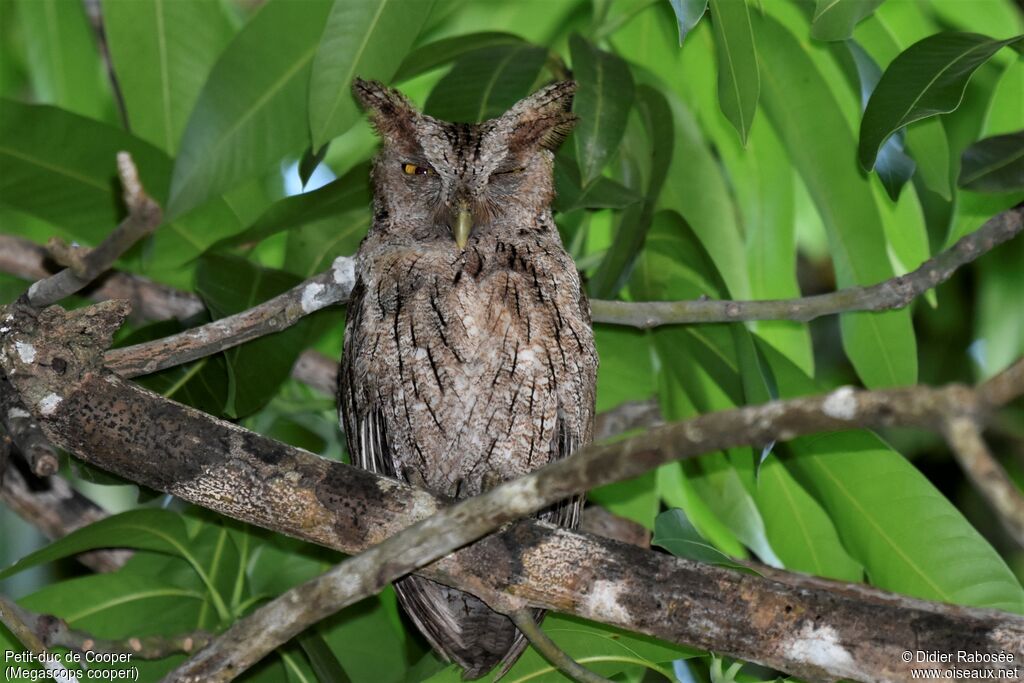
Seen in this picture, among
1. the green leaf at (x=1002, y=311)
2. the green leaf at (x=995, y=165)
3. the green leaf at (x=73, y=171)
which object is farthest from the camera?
the green leaf at (x=1002, y=311)

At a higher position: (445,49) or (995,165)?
(445,49)

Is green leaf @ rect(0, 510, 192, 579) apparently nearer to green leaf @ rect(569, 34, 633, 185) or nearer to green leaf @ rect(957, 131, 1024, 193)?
green leaf @ rect(569, 34, 633, 185)

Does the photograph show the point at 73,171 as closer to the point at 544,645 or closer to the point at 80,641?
the point at 80,641

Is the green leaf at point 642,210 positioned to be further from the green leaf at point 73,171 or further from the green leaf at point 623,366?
the green leaf at point 73,171

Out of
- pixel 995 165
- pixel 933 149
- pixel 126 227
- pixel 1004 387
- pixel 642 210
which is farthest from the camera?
pixel 642 210

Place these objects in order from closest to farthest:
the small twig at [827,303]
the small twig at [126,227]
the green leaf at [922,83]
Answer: the small twig at [126,227]
the green leaf at [922,83]
the small twig at [827,303]

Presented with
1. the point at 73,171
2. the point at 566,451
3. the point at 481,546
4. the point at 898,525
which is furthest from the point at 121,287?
the point at 898,525

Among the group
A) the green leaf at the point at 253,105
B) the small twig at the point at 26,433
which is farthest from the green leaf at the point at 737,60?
the small twig at the point at 26,433

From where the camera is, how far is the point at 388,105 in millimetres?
2730

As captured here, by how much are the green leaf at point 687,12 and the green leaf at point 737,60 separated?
29 cm

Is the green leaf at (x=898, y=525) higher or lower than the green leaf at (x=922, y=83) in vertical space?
lower

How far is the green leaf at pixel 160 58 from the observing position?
308 cm

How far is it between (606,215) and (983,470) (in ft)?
8.18

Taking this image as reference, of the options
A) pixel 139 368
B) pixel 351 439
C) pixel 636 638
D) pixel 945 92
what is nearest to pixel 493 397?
pixel 351 439
